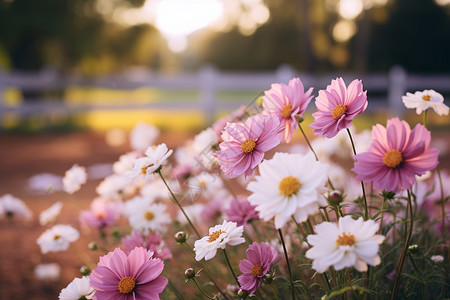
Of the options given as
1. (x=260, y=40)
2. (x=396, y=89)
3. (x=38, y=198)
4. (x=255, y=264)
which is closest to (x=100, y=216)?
(x=255, y=264)

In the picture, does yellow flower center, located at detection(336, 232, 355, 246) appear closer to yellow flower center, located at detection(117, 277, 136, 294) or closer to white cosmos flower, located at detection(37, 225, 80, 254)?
yellow flower center, located at detection(117, 277, 136, 294)

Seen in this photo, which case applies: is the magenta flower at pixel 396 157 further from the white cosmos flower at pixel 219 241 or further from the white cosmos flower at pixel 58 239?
the white cosmos flower at pixel 58 239

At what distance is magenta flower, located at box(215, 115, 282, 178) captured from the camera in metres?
0.86

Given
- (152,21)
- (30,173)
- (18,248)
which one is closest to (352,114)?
(18,248)

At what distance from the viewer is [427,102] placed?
3.25ft

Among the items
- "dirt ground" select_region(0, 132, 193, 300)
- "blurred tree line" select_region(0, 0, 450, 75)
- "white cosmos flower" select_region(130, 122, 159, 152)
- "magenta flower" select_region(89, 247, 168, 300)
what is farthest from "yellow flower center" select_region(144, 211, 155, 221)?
"blurred tree line" select_region(0, 0, 450, 75)

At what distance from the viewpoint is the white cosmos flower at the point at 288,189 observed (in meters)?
0.70

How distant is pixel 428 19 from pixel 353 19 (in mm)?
2858

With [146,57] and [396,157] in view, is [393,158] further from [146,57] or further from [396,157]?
[146,57]

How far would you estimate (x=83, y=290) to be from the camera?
0.98 m

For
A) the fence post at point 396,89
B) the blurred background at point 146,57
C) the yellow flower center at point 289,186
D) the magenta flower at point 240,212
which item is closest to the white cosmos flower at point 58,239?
the magenta flower at point 240,212

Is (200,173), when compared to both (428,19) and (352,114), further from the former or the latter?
(428,19)

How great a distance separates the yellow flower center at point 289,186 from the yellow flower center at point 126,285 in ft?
1.13

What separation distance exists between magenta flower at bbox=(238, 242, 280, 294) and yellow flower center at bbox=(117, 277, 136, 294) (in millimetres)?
211
